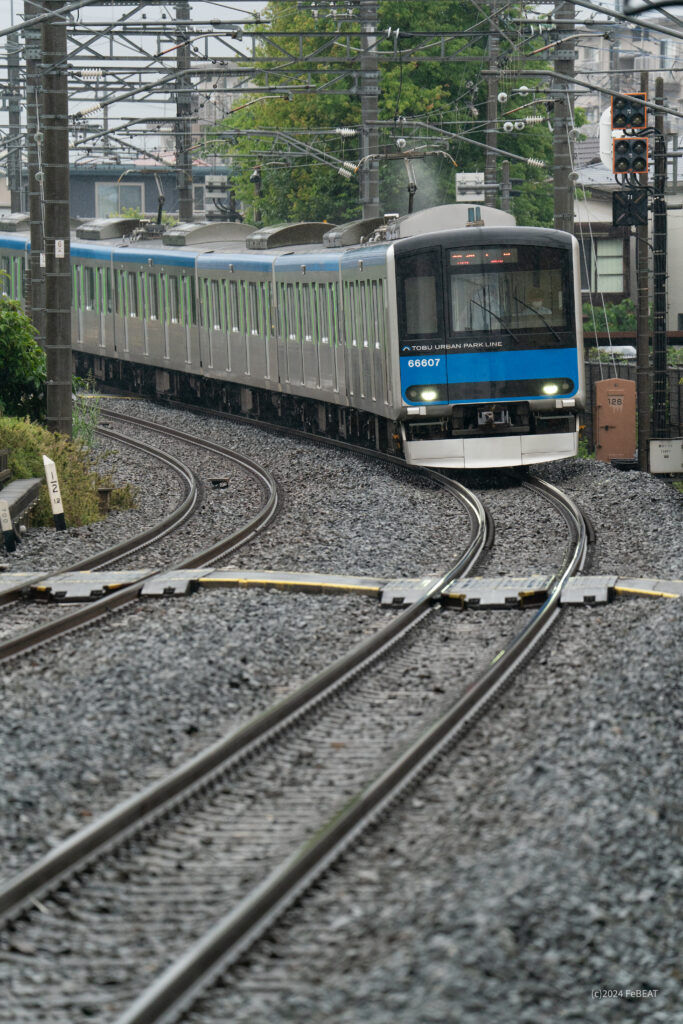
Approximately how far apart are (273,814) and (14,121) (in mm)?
37450

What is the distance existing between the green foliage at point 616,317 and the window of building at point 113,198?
237ft

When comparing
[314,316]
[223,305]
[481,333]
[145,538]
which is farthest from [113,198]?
[145,538]

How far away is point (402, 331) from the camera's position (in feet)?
60.7

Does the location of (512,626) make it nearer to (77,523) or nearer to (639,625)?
(639,625)

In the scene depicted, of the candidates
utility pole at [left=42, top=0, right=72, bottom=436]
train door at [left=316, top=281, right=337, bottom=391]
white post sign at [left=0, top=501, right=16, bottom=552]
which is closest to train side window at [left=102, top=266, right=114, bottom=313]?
train door at [left=316, top=281, right=337, bottom=391]

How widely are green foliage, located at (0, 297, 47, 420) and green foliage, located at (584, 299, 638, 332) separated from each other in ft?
102

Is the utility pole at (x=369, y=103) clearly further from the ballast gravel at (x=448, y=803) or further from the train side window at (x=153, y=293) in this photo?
the ballast gravel at (x=448, y=803)

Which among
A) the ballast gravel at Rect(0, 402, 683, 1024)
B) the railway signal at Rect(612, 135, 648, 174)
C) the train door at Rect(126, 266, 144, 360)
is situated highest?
the railway signal at Rect(612, 135, 648, 174)

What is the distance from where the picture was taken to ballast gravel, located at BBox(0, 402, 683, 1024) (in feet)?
17.4

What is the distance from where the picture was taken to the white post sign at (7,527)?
15.0 meters

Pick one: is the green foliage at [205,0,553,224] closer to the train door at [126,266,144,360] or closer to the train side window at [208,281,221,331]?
the train door at [126,266,144,360]

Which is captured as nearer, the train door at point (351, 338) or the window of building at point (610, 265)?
the train door at point (351, 338)

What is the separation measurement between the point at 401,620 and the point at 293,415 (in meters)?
16.1

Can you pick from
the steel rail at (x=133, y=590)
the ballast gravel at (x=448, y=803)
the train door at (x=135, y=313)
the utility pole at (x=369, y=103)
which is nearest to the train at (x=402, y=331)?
the utility pole at (x=369, y=103)
